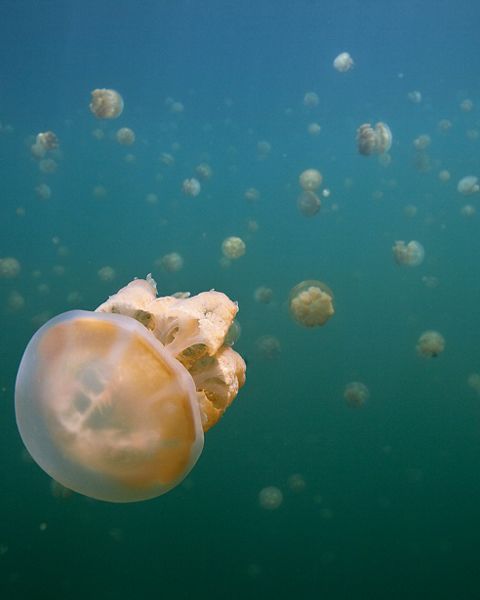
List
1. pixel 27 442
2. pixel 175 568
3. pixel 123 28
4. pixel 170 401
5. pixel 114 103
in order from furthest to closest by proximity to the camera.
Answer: pixel 123 28
pixel 114 103
pixel 175 568
pixel 27 442
pixel 170 401

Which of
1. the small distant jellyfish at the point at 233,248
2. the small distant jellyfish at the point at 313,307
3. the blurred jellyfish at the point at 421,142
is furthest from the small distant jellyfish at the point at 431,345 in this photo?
the blurred jellyfish at the point at 421,142

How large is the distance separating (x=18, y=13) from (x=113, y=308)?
16.2m

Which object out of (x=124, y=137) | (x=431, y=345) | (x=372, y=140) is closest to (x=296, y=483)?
(x=431, y=345)

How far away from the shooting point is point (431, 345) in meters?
6.07

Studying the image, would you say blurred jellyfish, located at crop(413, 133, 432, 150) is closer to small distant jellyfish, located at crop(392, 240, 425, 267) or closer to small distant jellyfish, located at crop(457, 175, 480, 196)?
small distant jellyfish, located at crop(457, 175, 480, 196)

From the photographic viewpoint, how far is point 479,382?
810 centimetres

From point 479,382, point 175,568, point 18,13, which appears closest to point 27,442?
point 175,568

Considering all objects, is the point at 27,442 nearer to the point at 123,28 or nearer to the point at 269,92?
Result: the point at 123,28

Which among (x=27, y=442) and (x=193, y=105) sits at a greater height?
(x=193, y=105)

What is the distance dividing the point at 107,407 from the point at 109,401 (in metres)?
0.02

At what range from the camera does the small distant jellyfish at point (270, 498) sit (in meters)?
6.28

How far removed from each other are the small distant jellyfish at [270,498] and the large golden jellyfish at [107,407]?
498 cm

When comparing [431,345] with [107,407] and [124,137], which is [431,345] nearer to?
[107,407]

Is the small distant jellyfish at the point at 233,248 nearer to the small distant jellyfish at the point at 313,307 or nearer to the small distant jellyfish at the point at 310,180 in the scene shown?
the small distant jellyfish at the point at 310,180
